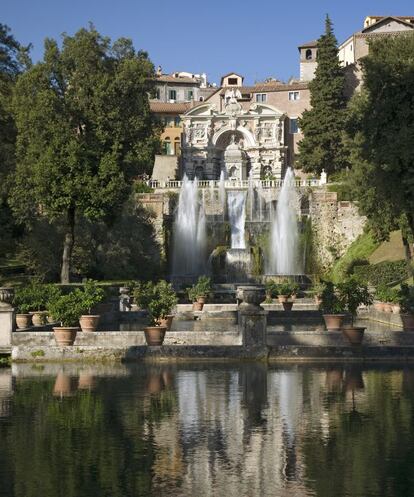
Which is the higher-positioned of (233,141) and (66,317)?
(233,141)

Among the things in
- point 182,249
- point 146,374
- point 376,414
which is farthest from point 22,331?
point 182,249

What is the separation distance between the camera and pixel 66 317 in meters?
25.8

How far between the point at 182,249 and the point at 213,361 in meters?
50.2

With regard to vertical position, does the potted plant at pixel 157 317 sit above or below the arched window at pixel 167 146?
below

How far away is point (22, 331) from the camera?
2588 centimetres

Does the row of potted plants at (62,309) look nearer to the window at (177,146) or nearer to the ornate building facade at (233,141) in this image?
the ornate building facade at (233,141)

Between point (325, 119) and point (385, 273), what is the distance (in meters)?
27.8

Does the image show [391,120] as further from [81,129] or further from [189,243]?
[189,243]

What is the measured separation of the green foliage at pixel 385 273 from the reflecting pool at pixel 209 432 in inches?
1255

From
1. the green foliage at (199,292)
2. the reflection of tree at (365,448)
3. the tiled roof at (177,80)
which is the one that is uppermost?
the tiled roof at (177,80)

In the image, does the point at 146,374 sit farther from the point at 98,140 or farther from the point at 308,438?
the point at 98,140

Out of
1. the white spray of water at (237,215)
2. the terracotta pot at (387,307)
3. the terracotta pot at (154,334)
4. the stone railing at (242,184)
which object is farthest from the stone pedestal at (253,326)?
the stone railing at (242,184)

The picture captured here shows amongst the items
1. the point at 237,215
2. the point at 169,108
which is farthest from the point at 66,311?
the point at 169,108

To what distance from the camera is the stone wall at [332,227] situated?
72375 mm
